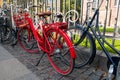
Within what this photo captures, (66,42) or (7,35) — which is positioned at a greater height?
(66,42)

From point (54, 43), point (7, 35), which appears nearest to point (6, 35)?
point (7, 35)

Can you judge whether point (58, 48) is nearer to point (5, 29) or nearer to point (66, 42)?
point (66, 42)

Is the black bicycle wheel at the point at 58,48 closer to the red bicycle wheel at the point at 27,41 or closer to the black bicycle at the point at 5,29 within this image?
the red bicycle wheel at the point at 27,41

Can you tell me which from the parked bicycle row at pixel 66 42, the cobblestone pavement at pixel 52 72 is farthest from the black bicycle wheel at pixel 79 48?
the cobblestone pavement at pixel 52 72

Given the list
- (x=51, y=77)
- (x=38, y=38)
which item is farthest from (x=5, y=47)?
(x=51, y=77)

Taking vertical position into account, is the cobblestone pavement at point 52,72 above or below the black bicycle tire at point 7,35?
below

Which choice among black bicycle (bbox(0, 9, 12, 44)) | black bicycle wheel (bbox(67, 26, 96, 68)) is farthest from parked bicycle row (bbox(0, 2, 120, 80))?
black bicycle (bbox(0, 9, 12, 44))

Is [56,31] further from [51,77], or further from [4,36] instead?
[4,36]

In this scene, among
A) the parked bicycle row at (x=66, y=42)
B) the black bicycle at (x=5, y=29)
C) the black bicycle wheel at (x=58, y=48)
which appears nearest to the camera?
the parked bicycle row at (x=66, y=42)

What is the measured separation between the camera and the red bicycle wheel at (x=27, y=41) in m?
4.21

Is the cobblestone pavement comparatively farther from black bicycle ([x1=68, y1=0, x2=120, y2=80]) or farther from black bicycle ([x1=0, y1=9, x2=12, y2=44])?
black bicycle ([x1=0, y1=9, x2=12, y2=44])

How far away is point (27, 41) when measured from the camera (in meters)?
4.35

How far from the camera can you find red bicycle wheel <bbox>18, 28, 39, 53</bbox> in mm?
4215

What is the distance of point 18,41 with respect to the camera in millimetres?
4750
